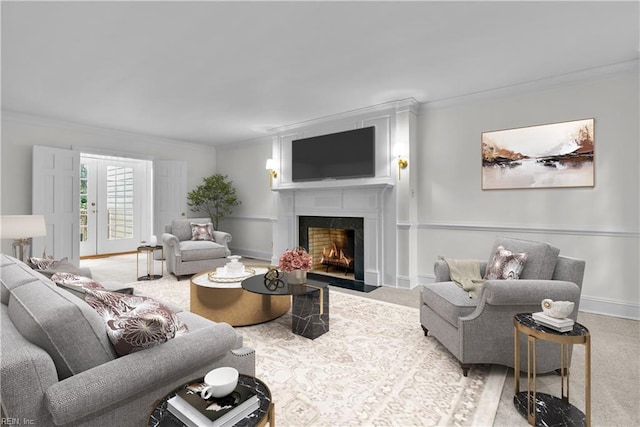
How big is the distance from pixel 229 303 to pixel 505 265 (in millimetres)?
2372

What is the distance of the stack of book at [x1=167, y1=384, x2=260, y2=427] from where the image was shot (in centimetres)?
94

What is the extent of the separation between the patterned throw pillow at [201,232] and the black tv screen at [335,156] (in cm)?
172

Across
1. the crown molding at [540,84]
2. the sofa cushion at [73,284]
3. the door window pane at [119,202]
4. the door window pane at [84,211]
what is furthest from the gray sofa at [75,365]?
the door window pane at [119,202]

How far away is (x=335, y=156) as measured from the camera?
4840 mm

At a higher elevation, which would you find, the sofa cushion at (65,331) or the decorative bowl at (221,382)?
the sofa cushion at (65,331)

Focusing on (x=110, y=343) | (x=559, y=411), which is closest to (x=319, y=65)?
(x=110, y=343)

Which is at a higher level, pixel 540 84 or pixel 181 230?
pixel 540 84

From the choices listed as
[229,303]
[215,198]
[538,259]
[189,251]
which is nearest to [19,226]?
[229,303]

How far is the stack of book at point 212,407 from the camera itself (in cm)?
94

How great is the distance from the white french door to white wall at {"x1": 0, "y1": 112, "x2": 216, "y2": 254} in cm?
63

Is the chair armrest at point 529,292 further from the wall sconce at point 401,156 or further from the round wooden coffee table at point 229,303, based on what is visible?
the wall sconce at point 401,156

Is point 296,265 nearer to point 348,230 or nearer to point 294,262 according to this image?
point 294,262

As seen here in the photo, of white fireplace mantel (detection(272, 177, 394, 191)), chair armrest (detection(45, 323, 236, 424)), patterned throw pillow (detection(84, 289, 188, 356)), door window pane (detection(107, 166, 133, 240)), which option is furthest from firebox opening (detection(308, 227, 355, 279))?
door window pane (detection(107, 166, 133, 240))

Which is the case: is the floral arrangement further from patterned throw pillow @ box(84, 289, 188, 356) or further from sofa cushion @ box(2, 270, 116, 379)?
sofa cushion @ box(2, 270, 116, 379)
